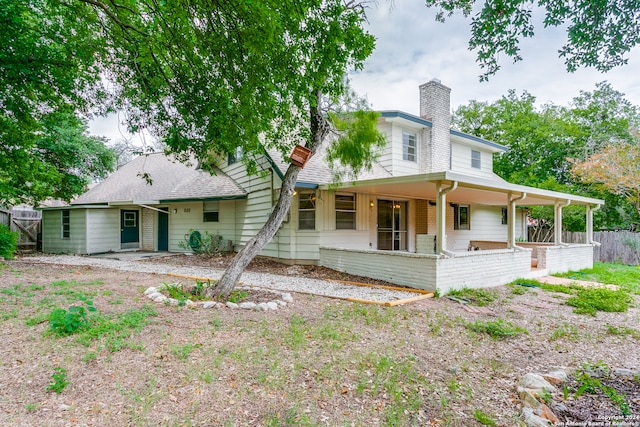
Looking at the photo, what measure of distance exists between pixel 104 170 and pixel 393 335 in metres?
19.3

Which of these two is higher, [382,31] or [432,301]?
[382,31]

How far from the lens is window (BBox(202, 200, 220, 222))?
13297 millimetres

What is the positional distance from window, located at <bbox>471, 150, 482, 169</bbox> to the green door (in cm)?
1362

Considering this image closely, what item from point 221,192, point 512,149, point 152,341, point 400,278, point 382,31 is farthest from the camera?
point 512,149

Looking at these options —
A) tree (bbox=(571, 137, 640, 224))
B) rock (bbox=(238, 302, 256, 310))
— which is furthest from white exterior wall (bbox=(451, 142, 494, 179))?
rock (bbox=(238, 302, 256, 310))

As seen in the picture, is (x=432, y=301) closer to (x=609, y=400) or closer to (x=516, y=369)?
(x=516, y=369)

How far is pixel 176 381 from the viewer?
10.1 feet

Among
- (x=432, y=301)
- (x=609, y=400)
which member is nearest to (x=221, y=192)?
(x=432, y=301)

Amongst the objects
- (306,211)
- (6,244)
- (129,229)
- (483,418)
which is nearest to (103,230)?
(129,229)

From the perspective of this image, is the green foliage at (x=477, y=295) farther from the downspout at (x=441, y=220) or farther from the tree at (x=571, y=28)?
the tree at (x=571, y=28)

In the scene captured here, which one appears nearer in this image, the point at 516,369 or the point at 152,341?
the point at 516,369

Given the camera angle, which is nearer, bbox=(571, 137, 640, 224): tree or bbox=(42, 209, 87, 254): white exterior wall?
bbox=(42, 209, 87, 254): white exterior wall

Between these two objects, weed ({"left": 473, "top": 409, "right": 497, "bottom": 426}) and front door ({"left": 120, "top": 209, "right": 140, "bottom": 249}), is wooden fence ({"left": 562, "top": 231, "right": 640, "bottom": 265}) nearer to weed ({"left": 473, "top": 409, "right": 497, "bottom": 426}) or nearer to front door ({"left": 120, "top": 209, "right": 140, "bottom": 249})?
weed ({"left": 473, "top": 409, "right": 497, "bottom": 426})

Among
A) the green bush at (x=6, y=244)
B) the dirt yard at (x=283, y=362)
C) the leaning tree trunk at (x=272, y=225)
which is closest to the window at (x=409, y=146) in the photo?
the leaning tree trunk at (x=272, y=225)
